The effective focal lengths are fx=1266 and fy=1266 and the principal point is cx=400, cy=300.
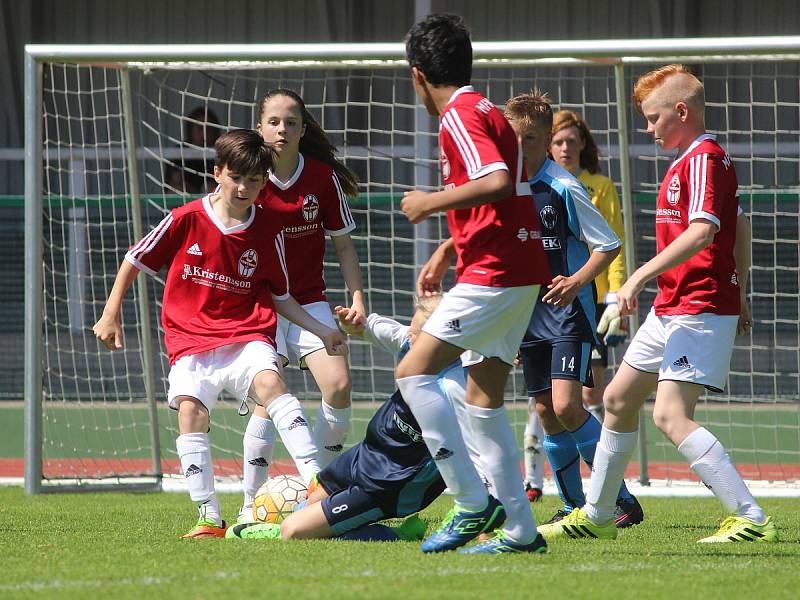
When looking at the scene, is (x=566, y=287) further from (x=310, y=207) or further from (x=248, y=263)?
(x=310, y=207)

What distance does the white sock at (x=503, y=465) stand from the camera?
4141mm

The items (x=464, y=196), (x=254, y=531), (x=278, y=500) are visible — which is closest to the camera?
(x=464, y=196)

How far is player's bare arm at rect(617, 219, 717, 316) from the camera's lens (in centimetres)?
423

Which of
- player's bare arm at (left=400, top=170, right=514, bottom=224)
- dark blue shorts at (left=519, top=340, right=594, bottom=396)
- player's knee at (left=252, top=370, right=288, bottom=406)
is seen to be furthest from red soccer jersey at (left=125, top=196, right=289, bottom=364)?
player's bare arm at (left=400, top=170, right=514, bottom=224)

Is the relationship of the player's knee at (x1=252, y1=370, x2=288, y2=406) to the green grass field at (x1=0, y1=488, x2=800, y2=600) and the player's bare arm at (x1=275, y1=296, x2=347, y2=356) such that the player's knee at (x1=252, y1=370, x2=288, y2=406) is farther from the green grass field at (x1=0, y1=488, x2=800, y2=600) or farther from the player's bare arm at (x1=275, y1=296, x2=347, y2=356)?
the green grass field at (x1=0, y1=488, x2=800, y2=600)

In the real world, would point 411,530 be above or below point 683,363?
below

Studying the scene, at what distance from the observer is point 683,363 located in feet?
15.1

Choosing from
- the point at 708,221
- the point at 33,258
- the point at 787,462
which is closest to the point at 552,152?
the point at 708,221

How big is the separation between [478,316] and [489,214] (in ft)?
1.12

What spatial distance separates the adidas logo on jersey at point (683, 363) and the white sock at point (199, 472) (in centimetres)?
188

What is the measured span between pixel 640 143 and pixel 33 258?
9.10m

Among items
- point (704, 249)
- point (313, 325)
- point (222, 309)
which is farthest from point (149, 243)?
point (704, 249)

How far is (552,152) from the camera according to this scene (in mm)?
6703

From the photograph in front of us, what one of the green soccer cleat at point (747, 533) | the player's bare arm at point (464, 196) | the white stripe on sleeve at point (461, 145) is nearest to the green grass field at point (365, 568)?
the green soccer cleat at point (747, 533)
